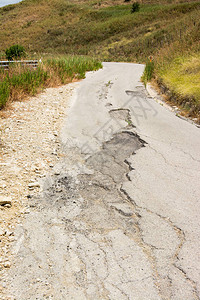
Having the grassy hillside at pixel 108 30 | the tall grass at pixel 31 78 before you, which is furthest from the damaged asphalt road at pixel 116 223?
the grassy hillside at pixel 108 30

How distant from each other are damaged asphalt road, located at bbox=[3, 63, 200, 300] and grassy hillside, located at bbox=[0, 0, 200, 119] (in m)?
4.73

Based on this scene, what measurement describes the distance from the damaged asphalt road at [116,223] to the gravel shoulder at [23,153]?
13 centimetres

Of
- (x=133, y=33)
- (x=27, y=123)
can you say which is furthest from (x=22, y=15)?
A: (x=27, y=123)

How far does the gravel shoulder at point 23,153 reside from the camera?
118 inches

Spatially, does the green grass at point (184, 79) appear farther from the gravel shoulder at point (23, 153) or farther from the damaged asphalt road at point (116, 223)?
the gravel shoulder at point (23, 153)

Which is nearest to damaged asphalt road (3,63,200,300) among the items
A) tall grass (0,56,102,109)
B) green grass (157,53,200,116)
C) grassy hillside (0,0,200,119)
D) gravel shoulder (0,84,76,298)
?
gravel shoulder (0,84,76,298)

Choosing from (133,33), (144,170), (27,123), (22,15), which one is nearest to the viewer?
(144,170)

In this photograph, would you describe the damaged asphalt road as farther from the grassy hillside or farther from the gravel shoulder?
the grassy hillside

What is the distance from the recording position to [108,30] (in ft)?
149

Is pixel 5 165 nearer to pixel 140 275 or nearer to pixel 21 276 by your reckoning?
pixel 21 276

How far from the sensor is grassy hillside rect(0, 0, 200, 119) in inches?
490

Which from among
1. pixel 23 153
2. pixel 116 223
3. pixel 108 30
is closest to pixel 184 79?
pixel 23 153

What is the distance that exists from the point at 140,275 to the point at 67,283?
641 millimetres

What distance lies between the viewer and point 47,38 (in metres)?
50.9
